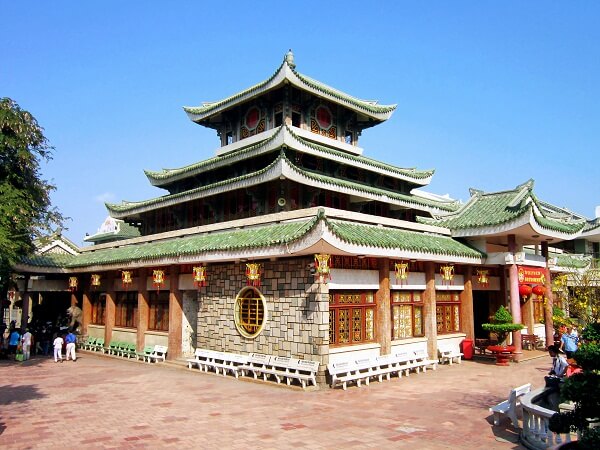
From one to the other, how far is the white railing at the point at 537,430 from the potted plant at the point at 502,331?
8.69 metres

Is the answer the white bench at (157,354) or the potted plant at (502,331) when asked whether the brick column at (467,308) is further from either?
the white bench at (157,354)

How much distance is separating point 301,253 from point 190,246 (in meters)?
5.64

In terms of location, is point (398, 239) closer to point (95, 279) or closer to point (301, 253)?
point (301, 253)

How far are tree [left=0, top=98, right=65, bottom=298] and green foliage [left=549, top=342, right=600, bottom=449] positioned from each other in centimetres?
1435

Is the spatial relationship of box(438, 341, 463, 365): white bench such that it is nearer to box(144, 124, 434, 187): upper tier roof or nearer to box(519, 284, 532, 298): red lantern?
box(519, 284, 532, 298): red lantern

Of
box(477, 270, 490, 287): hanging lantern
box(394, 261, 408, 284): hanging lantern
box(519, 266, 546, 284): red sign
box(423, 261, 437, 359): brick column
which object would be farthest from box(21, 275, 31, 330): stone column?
box(519, 266, 546, 284): red sign

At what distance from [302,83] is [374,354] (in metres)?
10.4

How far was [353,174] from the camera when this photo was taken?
21.1 meters

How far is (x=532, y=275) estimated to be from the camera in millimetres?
19875

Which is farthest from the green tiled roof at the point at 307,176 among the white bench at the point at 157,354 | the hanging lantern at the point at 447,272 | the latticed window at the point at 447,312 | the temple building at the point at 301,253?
the white bench at the point at 157,354

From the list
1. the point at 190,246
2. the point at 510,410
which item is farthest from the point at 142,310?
the point at 510,410

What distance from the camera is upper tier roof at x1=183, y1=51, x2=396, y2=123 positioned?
18828 millimetres

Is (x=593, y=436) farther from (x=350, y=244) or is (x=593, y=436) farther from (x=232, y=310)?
(x=232, y=310)

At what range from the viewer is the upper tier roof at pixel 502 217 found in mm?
17406
